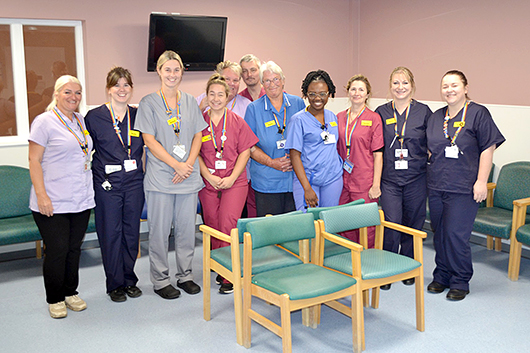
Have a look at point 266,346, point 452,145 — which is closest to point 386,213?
point 452,145

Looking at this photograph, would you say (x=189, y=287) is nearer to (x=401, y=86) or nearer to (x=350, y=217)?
(x=350, y=217)

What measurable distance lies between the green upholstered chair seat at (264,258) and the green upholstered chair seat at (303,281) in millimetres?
84

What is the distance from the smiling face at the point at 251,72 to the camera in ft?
14.6

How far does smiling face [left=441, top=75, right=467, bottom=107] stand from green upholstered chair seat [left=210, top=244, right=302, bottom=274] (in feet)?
5.31

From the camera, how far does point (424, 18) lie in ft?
18.6

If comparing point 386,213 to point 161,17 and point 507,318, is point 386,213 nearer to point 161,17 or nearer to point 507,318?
point 507,318

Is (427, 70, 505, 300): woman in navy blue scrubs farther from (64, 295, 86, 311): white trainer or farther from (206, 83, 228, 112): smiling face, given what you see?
(64, 295, 86, 311): white trainer

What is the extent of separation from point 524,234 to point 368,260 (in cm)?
162

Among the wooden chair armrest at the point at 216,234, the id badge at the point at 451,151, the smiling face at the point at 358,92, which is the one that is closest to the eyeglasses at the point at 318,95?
the smiling face at the point at 358,92

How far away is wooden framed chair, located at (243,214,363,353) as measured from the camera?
271 cm

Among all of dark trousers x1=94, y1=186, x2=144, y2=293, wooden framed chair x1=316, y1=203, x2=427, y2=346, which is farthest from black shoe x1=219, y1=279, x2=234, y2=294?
wooden framed chair x1=316, y1=203, x2=427, y2=346

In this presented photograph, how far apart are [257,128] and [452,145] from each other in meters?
1.45

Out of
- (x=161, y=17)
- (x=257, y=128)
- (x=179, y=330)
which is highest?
(x=161, y=17)

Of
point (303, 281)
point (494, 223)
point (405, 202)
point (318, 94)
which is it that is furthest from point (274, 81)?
point (494, 223)
